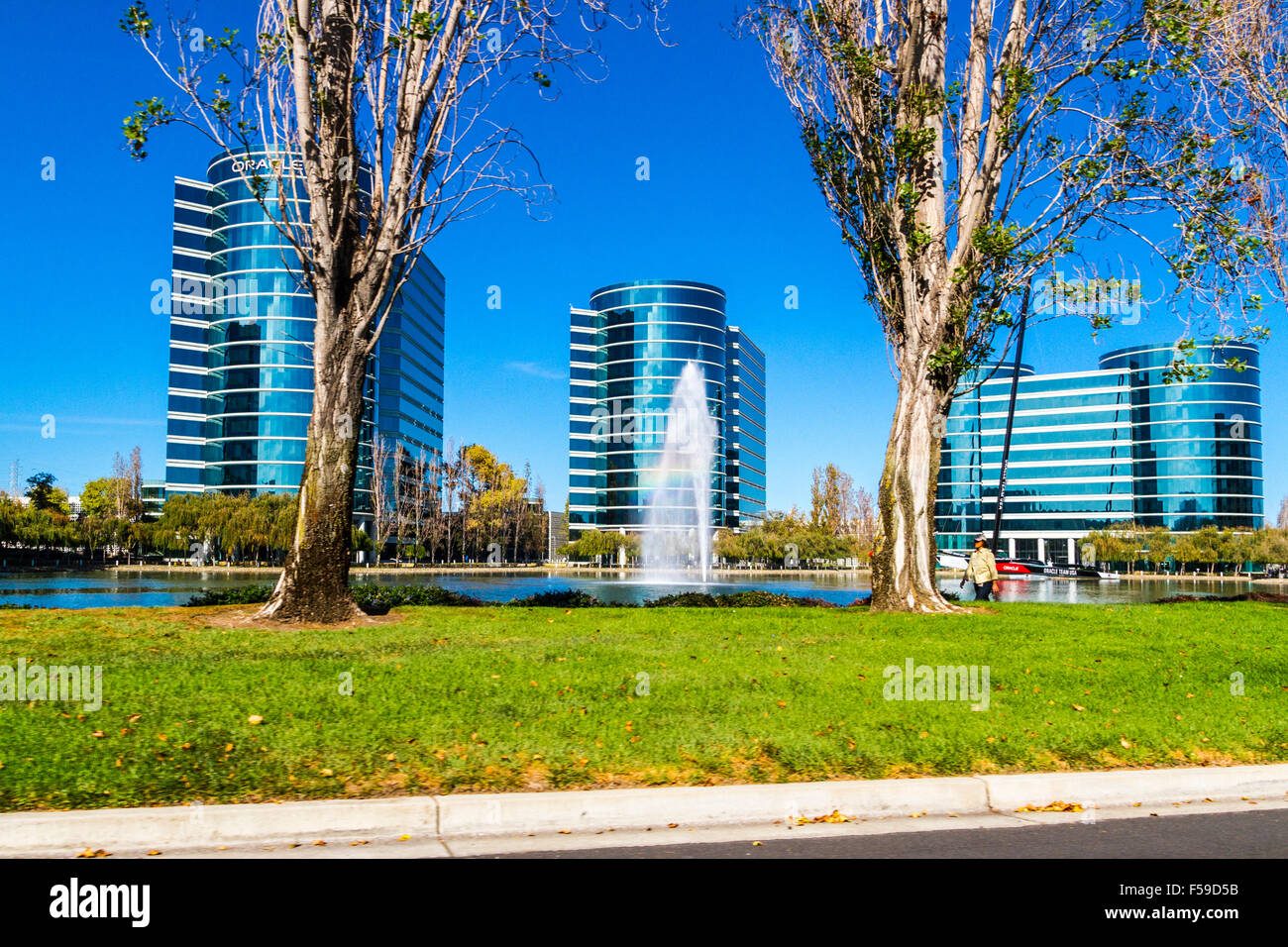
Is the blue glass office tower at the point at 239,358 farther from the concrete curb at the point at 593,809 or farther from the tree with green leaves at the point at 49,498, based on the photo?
the concrete curb at the point at 593,809

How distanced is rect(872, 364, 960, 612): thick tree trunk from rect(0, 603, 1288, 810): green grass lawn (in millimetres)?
3307

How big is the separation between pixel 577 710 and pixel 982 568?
17128 millimetres

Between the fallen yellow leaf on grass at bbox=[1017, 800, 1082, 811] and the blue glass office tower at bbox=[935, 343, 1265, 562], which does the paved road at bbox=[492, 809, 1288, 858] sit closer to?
the fallen yellow leaf on grass at bbox=[1017, 800, 1082, 811]

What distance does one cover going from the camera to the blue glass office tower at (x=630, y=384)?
136 metres

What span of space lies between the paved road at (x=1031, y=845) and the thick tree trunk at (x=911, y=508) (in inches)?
367

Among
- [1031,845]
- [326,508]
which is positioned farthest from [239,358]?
[1031,845]

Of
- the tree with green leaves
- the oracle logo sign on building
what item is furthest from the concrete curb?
the tree with green leaves

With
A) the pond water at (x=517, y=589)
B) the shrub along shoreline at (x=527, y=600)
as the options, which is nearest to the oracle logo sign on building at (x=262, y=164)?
the shrub along shoreline at (x=527, y=600)

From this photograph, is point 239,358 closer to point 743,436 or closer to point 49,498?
point 49,498

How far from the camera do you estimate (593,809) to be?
5.88 metres

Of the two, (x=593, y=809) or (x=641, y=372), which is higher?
(x=641, y=372)

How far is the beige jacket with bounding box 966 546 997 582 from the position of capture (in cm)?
2206
